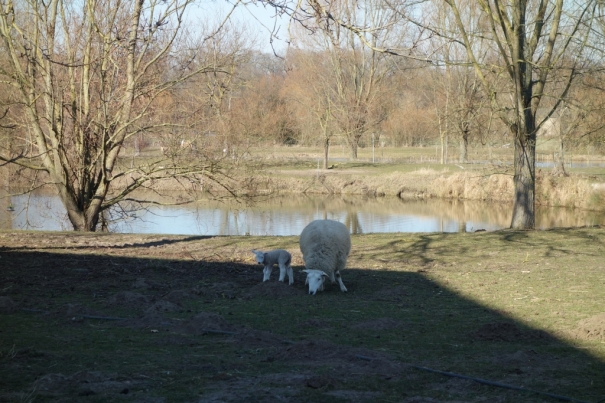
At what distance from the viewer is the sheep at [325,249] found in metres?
11.3

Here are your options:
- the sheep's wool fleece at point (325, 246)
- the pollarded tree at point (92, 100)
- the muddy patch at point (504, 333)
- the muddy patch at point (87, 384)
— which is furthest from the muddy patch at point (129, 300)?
the pollarded tree at point (92, 100)

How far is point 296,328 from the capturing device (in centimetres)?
796

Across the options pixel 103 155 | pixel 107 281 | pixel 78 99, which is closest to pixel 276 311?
pixel 107 281

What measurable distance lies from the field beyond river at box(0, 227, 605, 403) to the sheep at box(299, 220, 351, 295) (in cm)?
34

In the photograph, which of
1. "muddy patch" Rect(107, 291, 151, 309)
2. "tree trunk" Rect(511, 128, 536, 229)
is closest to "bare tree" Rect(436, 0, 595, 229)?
"tree trunk" Rect(511, 128, 536, 229)

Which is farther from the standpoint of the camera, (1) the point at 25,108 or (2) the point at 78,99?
(2) the point at 78,99

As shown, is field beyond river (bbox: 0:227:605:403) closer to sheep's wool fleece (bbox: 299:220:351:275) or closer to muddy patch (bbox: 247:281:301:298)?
muddy patch (bbox: 247:281:301:298)

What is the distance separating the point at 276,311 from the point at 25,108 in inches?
498

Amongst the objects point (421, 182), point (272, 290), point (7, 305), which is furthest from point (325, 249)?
point (421, 182)

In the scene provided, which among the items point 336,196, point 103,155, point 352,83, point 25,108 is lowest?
point 336,196

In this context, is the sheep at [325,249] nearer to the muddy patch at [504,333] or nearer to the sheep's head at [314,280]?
the sheep's head at [314,280]

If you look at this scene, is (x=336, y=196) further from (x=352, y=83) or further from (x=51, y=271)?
(x=51, y=271)

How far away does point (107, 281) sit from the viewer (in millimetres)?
10742

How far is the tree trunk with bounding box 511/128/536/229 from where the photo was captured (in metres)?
18.7
